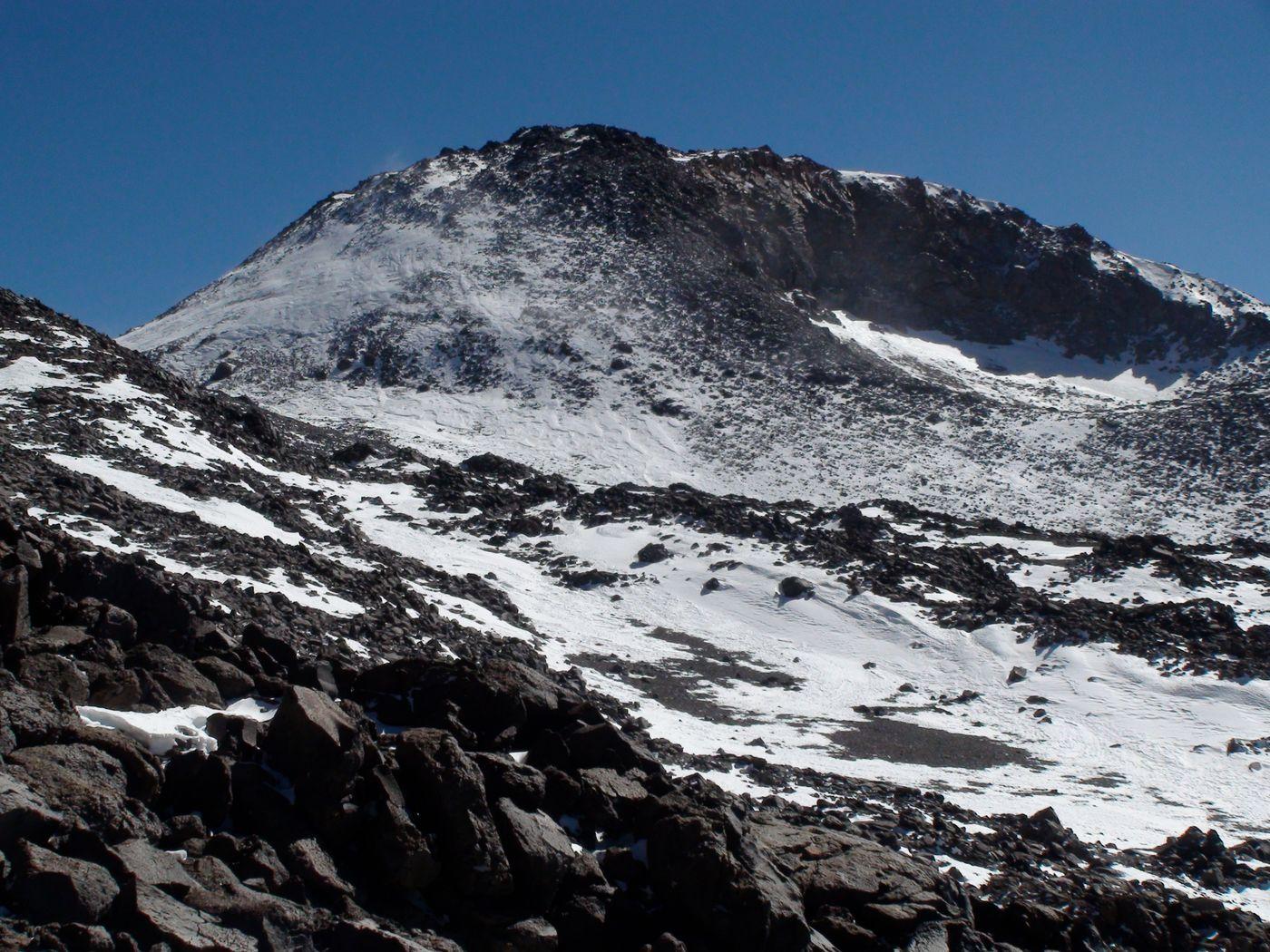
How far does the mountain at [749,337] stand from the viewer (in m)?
57.0

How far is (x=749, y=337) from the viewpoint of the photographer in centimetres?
7488

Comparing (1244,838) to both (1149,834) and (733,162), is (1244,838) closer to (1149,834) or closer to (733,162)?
(1149,834)

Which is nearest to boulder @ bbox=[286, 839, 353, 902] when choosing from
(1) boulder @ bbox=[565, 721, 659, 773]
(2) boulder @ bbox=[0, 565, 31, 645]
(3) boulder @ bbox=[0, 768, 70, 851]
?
(3) boulder @ bbox=[0, 768, 70, 851]

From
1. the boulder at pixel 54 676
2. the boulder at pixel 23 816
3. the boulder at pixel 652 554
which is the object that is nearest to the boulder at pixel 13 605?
the boulder at pixel 54 676

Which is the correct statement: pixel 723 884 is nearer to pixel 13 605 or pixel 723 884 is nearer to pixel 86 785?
pixel 86 785

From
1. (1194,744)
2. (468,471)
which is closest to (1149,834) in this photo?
(1194,744)

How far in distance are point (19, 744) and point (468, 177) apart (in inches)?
3848

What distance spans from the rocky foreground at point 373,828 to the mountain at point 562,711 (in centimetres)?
3

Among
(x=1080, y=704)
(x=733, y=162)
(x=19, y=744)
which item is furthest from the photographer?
(x=733, y=162)

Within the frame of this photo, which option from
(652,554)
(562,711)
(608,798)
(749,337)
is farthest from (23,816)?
(749,337)

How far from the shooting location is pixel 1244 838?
16.0 metres

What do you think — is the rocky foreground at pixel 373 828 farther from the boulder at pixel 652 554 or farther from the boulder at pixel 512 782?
the boulder at pixel 652 554

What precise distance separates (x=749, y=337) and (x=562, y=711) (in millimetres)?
66324

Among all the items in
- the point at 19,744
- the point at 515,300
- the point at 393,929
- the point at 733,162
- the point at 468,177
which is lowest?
the point at 393,929
